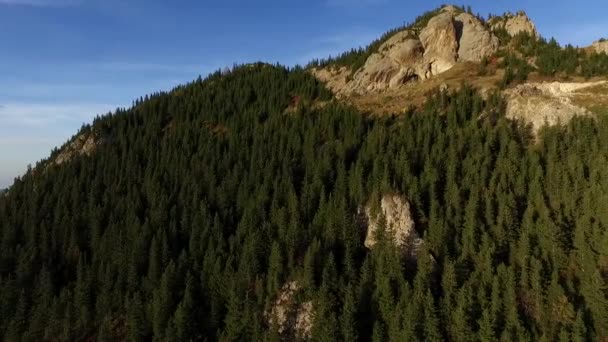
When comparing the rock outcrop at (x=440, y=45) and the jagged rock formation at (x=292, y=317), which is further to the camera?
the rock outcrop at (x=440, y=45)

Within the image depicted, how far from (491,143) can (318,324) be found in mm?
66359

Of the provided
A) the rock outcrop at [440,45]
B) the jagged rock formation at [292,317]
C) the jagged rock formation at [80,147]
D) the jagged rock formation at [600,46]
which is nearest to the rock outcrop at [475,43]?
the rock outcrop at [440,45]

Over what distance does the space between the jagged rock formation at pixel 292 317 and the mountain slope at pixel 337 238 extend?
0.27 metres

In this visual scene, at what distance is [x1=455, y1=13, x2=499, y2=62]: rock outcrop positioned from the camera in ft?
543

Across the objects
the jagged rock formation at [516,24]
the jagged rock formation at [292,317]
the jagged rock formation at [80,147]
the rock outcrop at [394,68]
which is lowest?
the jagged rock formation at [292,317]

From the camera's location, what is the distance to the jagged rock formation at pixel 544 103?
117 m

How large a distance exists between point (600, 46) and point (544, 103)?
2080 inches

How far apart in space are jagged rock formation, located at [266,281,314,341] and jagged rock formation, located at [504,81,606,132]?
7751cm

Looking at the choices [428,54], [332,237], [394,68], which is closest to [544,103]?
[428,54]

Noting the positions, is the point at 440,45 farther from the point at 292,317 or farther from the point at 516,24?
the point at 292,317

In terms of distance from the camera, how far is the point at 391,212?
9831 cm

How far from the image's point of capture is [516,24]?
583 feet

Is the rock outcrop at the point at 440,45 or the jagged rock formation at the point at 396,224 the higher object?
the rock outcrop at the point at 440,45

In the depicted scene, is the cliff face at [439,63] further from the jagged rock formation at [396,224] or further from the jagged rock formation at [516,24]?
the jagged rock formation at [396,224]
